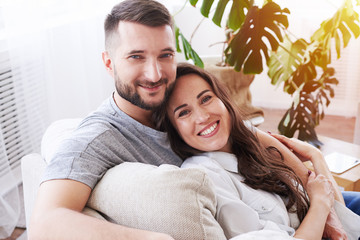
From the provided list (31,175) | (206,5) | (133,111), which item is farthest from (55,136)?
(206,5)

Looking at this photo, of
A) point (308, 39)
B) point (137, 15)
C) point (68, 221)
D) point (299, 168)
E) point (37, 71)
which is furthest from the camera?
point (308, 39)

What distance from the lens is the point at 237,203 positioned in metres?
1.16

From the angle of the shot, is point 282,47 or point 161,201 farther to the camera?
point 282,47

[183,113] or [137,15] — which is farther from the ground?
[137,15]

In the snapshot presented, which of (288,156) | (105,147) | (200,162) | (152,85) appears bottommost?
(288,156)

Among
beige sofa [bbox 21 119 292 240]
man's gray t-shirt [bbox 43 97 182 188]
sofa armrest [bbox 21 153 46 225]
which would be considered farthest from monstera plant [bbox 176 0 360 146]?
beige sofa [bbox 21 119 292 240]

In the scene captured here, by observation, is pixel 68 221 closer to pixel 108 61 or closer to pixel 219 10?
pixel 108 61

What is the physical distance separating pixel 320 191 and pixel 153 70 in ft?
2.24

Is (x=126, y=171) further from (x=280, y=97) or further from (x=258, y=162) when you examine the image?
(x=280, y=97)

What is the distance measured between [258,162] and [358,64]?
2.78m

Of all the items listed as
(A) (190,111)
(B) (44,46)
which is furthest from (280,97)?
(A) (190,111)

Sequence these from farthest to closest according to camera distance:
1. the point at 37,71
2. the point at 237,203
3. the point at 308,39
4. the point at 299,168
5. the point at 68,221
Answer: the point at 308,39, the point at 37,71, the point at 299,168, the point at 237,203, the point at 68,221

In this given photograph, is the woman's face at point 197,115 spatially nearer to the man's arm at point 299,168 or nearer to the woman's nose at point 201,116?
the woman's nose at point 201,116

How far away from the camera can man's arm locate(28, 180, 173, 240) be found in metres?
0.92
